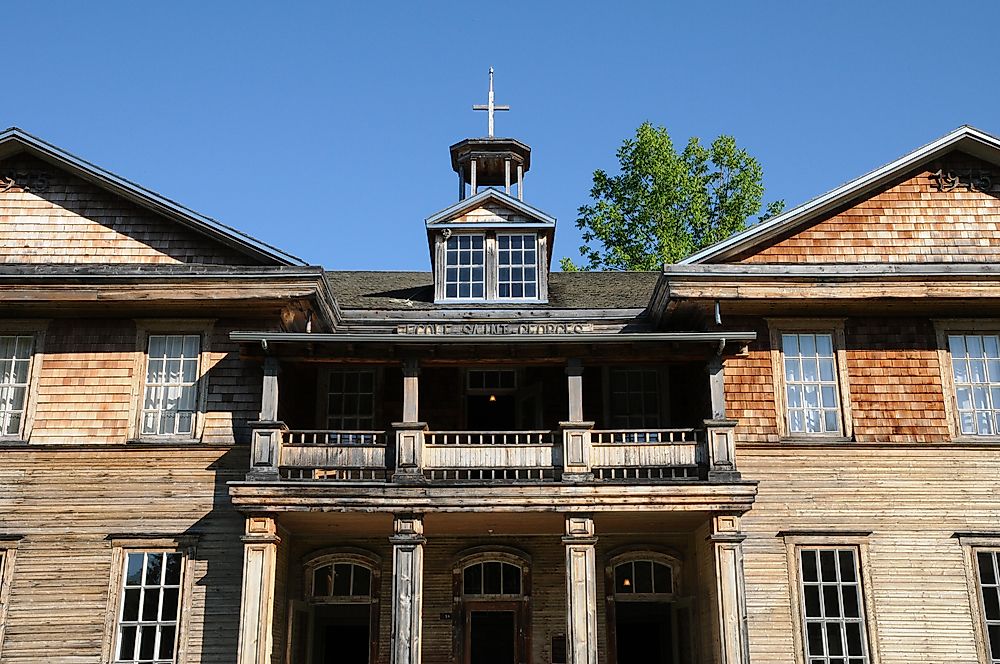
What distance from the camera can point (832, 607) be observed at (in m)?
18.6

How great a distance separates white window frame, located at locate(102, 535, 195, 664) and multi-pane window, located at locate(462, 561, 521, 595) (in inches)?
204

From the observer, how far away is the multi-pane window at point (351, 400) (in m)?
21.0

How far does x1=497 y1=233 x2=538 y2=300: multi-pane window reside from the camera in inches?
931

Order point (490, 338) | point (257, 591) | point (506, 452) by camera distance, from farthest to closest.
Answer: point (490, 338) → point (506, 452) → point (257, 591)

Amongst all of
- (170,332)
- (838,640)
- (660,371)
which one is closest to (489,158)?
(660,371)

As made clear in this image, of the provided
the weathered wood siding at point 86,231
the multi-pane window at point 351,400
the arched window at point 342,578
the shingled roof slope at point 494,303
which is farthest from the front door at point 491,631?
the weathered wood siding at point 86,231

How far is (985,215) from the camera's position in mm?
20875

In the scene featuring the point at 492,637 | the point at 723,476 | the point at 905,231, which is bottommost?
the point at 492,637

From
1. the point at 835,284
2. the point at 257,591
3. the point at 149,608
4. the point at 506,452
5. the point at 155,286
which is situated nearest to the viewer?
the point at 257,591

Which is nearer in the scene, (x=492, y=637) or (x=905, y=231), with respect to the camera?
(x=905, y=231)

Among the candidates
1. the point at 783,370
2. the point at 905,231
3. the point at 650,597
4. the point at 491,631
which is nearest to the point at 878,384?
the point at 783,370

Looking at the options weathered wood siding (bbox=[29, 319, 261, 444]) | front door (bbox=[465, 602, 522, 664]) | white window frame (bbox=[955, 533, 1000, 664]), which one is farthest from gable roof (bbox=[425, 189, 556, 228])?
white window frame (bbox=[955, 533, 1000, 664])

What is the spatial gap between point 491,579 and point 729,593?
5.16 m

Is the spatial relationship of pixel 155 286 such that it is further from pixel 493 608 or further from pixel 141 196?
pixel 493 608
